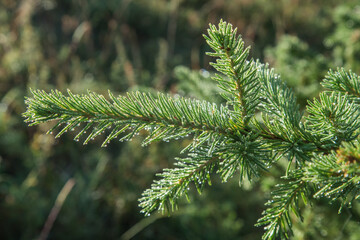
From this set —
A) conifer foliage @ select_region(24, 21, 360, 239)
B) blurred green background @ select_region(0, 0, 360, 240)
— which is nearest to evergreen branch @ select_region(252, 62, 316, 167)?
conifer foliage @ select_region(24, 21, 360, 239)

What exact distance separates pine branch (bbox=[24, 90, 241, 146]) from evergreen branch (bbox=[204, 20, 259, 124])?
36 mm

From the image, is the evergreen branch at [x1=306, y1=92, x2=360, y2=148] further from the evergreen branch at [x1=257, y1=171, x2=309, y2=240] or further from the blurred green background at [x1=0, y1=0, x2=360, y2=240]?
the blurred green background at [x1=0, y1=0, x2=360, y2=240]

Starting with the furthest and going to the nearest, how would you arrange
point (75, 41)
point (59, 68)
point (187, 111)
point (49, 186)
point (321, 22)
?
point (321, 22), point (59, 68), point (75, 41), point (49, 186), point (187, 111)

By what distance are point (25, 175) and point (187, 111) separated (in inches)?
85.4

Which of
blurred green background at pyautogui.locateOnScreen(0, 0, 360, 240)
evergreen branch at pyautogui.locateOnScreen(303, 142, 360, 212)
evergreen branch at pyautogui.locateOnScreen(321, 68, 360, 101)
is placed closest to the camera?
evergreen branch at pyautogui.locateOnScreen(303, 142, 360, 212)

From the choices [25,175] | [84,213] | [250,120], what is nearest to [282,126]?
[250,120]

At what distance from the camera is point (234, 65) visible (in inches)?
20.7

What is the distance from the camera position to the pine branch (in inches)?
21.1

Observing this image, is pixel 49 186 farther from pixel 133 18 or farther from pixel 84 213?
pixel 133 18

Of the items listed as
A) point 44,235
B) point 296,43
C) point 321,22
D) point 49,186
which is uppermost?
point 321,22

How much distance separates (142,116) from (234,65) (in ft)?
0.57

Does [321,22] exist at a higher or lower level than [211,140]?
higher

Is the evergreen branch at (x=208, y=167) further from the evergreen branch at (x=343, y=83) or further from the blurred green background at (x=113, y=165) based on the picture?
the blurred green background at (x=113, y=165)

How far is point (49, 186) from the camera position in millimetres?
2188
